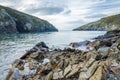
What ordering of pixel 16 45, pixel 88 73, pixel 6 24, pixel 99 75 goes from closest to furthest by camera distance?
pixel 99 75 → pixel 88 73 → pixel 16 45 → pixel 6 24

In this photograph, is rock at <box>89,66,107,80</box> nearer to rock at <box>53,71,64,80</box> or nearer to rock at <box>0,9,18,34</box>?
rock at <box>53,71,64,80</box>

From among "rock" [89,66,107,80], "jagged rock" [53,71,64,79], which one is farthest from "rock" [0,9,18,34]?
"rock" [89,66,107,80]

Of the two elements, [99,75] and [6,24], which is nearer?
[99,75]

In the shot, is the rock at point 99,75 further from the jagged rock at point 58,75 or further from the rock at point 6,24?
the rock at point 6,24

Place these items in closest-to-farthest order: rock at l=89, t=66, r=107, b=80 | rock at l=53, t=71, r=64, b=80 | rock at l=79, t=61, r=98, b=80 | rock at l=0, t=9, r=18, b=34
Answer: rock at l=89, t=66, r=107, b=80
rock at l=79, t=61, r=98, b=80
rock at l=53, t=71, r=64, b=80
rock at l=0, t=9, r=18, b=34

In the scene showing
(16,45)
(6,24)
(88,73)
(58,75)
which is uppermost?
(6,24)

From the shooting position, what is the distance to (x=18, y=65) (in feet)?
118

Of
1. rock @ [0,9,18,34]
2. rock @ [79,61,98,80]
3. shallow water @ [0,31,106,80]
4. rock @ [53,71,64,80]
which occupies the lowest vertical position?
shallow water @ [0,31,106,80]

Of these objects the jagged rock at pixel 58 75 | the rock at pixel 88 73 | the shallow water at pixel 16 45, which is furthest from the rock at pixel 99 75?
the shallow water at pixel 16 45

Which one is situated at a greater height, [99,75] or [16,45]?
[99,75]

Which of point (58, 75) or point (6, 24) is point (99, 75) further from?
point (6, 24)

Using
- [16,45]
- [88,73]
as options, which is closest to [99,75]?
[88,73]

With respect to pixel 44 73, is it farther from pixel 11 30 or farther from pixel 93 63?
pixel 11 30

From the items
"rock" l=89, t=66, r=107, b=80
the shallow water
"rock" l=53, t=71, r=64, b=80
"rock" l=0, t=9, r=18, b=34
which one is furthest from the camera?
"rock" l=0, t=9, r=18, b=34
